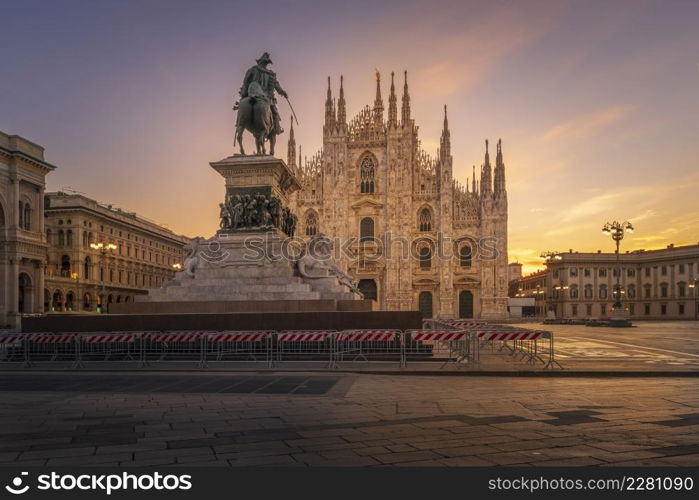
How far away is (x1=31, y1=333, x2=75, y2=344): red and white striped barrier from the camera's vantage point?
47.7ft

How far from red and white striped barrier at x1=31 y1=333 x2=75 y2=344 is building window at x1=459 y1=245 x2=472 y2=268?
50.9 m

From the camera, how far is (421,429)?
267 inches

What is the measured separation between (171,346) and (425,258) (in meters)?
49.2

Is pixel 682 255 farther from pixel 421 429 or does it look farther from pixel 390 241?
pixel 421 429

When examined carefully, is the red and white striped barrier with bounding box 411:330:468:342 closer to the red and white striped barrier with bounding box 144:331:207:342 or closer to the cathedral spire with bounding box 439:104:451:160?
the red and white striped barrier with bounding box 144:331:207:342

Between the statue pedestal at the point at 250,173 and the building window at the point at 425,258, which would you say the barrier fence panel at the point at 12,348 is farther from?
the building window at the point at 425,258

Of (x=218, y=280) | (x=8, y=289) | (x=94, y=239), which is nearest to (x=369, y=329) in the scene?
(x=218, y=280)

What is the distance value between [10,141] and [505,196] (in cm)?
4602

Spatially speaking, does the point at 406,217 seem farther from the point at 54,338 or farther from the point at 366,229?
the point at 54,338

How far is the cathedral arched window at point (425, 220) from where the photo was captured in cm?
6306

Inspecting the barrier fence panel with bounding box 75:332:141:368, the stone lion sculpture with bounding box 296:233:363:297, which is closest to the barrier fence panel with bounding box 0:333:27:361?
the barrier fence panel with bounding box 75:332:141:368

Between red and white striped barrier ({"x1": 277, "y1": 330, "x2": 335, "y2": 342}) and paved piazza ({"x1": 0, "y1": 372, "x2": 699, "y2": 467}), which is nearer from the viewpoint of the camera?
paved piazza ({"x1": 0, "y1": 372, "x2": 699, "y2": 467})

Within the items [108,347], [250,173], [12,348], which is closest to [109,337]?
[108,347]

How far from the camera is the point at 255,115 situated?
19.2 m
